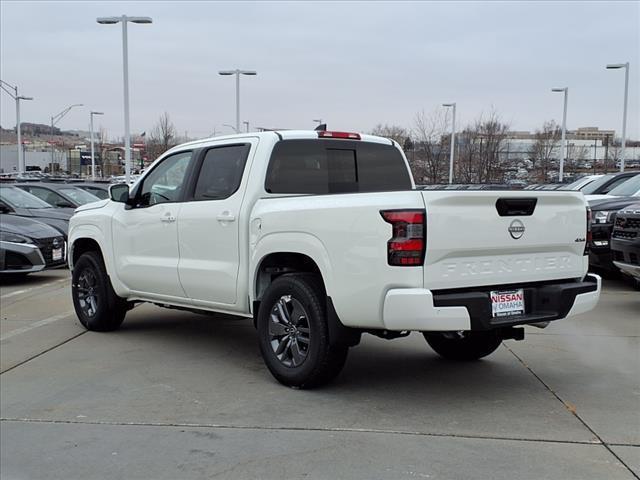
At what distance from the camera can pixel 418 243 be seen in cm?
424

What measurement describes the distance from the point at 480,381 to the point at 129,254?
3.66 metres

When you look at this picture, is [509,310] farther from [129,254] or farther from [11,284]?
[11,284]

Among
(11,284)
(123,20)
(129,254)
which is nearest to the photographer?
(129,254)

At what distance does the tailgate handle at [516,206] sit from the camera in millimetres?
4512

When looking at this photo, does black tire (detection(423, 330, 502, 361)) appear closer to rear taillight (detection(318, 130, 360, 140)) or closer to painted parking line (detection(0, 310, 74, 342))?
rear taillight (detection(318, 130, 360, 140))

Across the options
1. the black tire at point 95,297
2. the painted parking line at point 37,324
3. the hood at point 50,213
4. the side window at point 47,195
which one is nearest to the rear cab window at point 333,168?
the black tire at point 95,297

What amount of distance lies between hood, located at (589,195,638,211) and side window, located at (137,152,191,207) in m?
6.66

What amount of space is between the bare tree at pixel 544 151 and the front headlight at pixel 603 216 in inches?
1399

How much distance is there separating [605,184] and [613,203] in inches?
89.8

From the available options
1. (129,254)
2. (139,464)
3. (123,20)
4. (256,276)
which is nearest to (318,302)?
(256,276)

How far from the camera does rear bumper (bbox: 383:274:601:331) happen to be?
4227 millimetres

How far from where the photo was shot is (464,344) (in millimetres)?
5816

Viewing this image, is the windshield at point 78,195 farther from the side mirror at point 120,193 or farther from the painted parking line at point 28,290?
the side mirror at point 120,193

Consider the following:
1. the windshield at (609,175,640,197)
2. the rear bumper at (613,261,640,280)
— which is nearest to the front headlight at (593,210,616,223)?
the windshield at (609,175,640,197)
